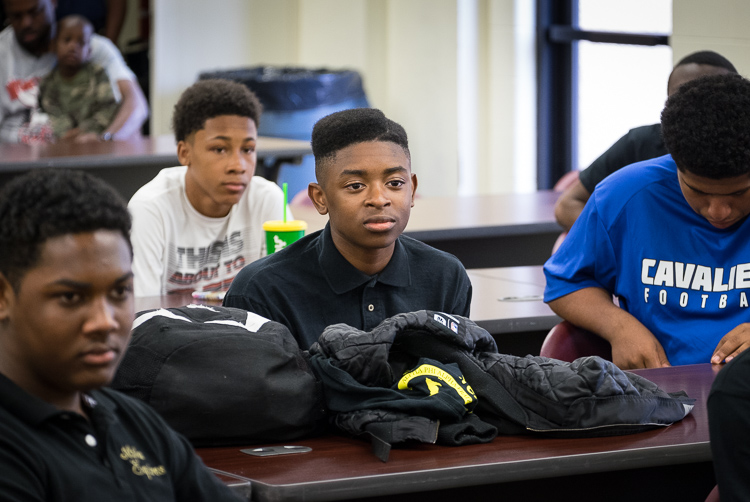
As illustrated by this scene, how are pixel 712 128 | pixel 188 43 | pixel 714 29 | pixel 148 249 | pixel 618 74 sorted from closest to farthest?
pixel 712 128
pixel 148 249
pixel 714 29
pixel 618 74
pixel 188 43

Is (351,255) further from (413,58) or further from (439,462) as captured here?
(413,58)

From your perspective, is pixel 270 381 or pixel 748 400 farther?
pixel 270 381

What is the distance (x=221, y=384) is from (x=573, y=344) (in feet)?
3.07

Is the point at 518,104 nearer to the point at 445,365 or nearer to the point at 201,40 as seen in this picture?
the point at 201,40

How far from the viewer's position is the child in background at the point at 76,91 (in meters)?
5.32

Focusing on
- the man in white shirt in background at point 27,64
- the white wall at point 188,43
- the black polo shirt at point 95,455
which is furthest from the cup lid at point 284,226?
the white wall at point 188,43

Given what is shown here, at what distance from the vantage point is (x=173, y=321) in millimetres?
1488

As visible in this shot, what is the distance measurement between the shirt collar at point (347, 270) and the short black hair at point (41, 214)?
822mm

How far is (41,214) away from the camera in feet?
3.36

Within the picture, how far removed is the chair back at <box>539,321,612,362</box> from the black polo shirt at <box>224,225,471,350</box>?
243 mm

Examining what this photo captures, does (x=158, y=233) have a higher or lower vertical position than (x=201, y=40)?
lower

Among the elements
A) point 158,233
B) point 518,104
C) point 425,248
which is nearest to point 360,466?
point 425,248

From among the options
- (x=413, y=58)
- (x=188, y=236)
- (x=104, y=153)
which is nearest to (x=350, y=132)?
(x=188, y=236)

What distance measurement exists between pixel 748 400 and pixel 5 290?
88cm
